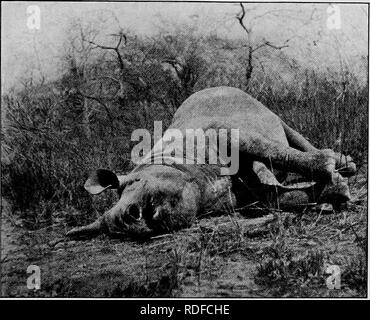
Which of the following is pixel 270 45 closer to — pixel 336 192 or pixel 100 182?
pixel 336 192

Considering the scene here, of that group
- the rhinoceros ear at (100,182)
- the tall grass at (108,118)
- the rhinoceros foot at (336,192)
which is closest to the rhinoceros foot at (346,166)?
the tall grass at (108,118)

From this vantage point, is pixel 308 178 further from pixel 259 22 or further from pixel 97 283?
pixel 97 283

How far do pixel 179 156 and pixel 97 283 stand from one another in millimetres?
1387

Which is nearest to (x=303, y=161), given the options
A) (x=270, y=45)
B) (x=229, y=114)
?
(x=229, y=114)

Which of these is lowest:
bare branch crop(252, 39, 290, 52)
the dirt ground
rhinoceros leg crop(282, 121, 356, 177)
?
the dirt ground

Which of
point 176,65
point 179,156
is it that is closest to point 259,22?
point 176,65

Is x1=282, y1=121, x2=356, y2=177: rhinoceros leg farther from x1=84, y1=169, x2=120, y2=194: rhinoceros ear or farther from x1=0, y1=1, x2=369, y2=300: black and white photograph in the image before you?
x1=84, y1=169, x2=120, y2=194: rhinoceros ear

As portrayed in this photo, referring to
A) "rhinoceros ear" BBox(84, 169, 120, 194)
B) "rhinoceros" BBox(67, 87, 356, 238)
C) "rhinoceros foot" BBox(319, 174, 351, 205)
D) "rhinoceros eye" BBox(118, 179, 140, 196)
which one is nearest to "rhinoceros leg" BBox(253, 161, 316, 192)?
"rhinoceros" BBox(67, 87, 356, 238)

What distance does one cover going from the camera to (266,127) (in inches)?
258

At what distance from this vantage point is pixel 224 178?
20.5 ft

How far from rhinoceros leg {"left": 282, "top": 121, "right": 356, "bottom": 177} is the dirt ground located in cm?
38

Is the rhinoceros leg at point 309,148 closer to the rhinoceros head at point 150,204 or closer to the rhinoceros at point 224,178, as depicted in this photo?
the rhinoceros at point 224,178

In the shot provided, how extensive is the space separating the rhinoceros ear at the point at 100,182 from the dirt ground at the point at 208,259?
46 centimetres

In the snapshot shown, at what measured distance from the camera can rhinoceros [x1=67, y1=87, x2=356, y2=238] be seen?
585cm
